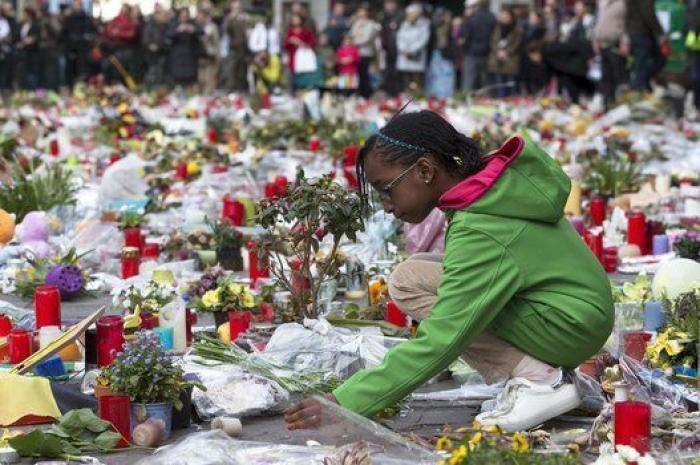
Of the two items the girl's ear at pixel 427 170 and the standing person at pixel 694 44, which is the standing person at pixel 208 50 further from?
the girl's ear at pixel 427 170

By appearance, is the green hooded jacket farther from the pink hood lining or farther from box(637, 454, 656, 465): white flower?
box(637, 454, 656, 465): white flower

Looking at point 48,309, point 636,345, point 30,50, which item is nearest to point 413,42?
point 30,50

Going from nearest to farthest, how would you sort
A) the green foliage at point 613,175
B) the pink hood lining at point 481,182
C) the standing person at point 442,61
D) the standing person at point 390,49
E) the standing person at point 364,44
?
the pink hood lining at point 481,182, the green foliage at point 613,175, the standing person at point 364,44, the standing person at point 442,61, the standing person at point 390,49

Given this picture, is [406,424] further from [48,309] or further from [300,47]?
[300,47]

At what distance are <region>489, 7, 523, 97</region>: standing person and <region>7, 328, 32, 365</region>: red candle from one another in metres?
17.3

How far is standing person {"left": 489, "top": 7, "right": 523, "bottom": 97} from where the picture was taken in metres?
23.0

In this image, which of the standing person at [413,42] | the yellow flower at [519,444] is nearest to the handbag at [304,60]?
the standing person at [413,42]

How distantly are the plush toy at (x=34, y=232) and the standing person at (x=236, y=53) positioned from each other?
17.9m

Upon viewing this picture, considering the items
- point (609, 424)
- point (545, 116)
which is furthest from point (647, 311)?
point (545, 116)

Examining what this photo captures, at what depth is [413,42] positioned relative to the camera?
24344mm

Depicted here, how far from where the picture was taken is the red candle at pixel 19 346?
6227mm

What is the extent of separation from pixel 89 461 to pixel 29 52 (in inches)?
904

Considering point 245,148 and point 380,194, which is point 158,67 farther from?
point 380,194

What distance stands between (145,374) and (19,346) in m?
Result: 1.20
